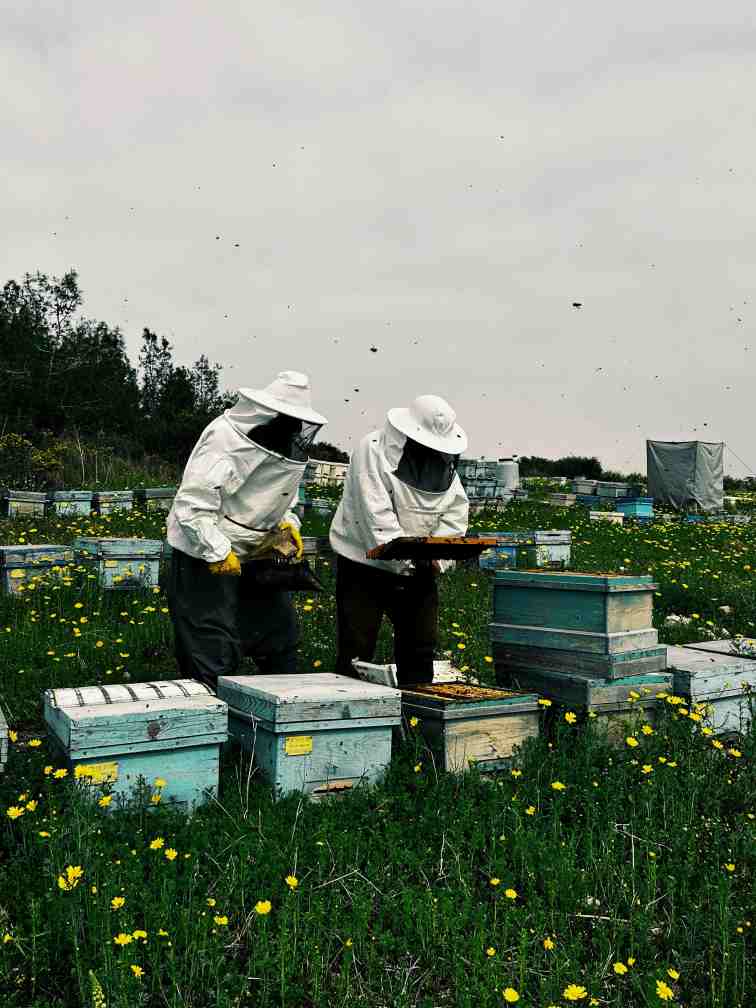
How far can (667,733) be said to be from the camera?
466 centimetres

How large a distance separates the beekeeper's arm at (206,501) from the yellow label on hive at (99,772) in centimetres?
125

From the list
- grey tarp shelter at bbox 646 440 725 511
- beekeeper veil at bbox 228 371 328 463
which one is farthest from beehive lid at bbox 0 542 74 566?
grey tarp shelter at bbox 646 440 725 511

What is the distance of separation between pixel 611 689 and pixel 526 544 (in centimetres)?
608

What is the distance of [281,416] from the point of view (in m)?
4.76

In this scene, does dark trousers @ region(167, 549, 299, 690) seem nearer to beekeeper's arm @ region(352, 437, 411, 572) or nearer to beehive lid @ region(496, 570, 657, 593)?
beekeeper's arm @ region(352, 437, 411, 572)

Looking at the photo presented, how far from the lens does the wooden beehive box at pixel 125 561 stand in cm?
800

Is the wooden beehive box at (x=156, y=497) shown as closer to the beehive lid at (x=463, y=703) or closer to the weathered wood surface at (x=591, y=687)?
the weathered wood surface at (x=591, y=687)

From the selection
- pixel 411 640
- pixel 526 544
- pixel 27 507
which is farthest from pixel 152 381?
pixel 411 640

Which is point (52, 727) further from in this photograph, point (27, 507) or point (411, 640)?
point (27, 507)

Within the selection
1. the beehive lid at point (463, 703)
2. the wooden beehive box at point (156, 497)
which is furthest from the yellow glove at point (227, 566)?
the wooden beehive box at point (156, 497)

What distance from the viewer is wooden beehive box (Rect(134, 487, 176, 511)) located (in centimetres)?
1576

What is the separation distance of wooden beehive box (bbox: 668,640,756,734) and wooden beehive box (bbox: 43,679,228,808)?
2.60 meters

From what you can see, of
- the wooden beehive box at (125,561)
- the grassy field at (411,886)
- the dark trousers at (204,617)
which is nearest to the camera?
the grassy field at (411,886)

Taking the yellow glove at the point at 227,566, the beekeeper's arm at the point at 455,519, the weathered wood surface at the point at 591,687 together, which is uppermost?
the beekeeper's arm at the point at 455,519
